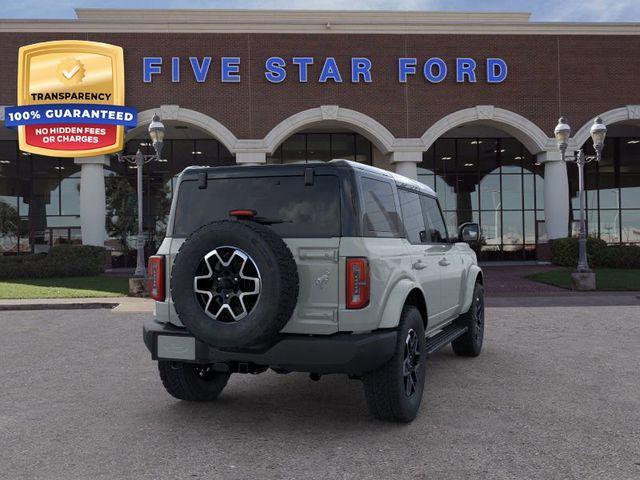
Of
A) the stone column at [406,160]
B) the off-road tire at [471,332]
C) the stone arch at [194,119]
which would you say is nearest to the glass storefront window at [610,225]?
the stone column at [406,160]

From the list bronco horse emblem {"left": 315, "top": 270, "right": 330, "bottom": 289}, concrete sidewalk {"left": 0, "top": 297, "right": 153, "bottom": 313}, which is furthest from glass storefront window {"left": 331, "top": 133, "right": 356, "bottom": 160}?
bronco horse emblem {"left": 315, "top": 270, "right": 330, "bottom": 289}

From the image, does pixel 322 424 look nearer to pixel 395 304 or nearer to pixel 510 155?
pixel 395 304

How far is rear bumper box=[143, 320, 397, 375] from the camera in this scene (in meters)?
4.17

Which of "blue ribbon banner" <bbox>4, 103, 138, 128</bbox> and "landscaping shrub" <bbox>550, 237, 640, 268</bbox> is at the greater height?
"blue ribbon banner" <bbox>4, 103, 138, 128</bbox>

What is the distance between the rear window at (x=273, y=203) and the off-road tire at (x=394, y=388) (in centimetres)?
101

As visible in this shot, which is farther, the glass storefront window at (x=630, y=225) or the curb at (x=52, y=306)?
the glass storefront window at (x=630, y=225)

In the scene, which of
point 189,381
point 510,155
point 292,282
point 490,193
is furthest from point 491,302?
point 510,155

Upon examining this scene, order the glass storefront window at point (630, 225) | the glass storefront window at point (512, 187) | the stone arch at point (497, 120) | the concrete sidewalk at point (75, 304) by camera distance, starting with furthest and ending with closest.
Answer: the glass storefront window at point (630, 225), the glass storefront window at point (512, 187), the stone arch at point (497, 120), the concrete sidewalk at point (75, 304)

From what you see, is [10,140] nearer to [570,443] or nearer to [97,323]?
[97,323]

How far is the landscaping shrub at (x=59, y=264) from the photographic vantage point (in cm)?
2109

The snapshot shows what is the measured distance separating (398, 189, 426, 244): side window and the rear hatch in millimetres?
1111

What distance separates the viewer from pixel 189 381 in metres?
5.18

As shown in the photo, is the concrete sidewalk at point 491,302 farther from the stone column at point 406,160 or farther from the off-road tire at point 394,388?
the stone column at point 406,160
